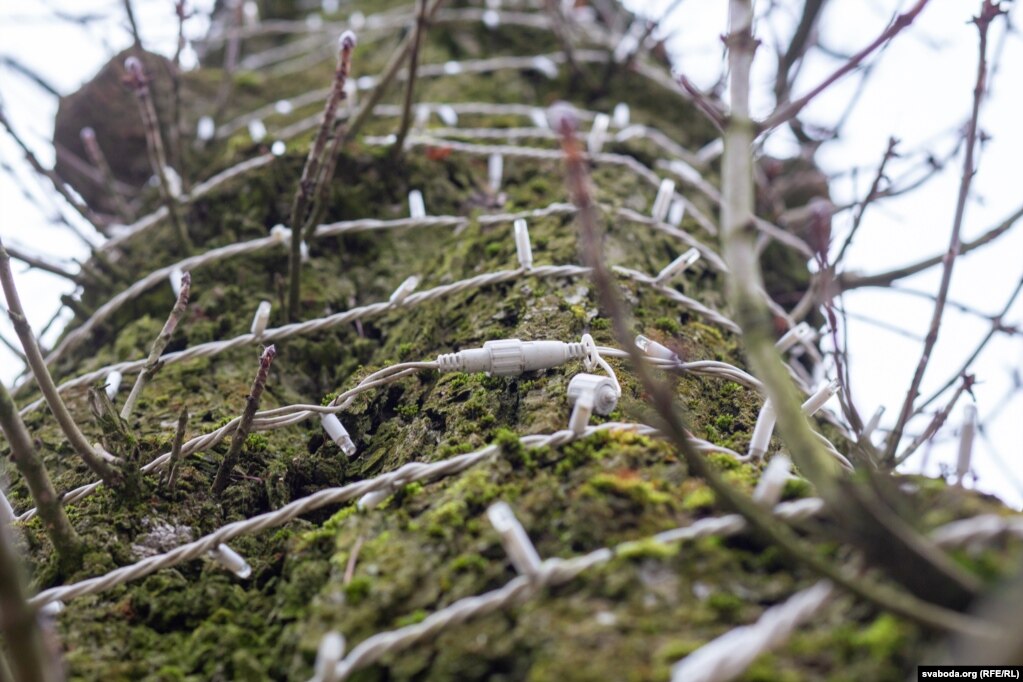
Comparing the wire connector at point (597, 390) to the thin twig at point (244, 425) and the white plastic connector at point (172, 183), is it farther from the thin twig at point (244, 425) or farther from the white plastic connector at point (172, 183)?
the white plastic connector at point (172, 183)

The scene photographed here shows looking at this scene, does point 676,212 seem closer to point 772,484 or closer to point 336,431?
point 336,431

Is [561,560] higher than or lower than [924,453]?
lower

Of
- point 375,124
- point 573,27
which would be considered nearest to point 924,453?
point 375,124

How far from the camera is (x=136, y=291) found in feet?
5.89

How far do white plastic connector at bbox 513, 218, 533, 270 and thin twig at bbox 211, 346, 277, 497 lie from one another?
520mm

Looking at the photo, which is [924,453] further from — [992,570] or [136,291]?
[136,291]

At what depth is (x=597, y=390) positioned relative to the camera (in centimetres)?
119

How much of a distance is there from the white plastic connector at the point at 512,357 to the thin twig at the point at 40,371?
1.77 ft

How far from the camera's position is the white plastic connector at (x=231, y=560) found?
1107 millimetres

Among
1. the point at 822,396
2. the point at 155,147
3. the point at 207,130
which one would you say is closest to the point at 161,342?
the point at 155,147

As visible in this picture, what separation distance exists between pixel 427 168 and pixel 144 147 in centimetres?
141

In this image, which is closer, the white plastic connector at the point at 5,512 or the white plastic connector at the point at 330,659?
the white plastic connector at the point at 330,659

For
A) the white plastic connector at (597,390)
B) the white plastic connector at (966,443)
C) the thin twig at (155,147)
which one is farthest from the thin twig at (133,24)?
the white plastic connector at (966,443)

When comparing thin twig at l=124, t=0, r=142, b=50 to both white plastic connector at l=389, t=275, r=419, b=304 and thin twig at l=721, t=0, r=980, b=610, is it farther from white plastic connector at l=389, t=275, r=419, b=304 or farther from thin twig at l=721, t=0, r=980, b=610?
thin twig at l=721, t=0, r=980, b=610
